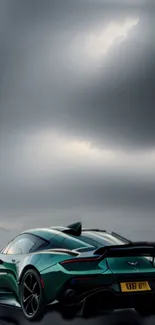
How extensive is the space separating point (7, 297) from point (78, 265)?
1906 millimetres

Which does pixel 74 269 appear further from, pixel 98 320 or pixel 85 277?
pixel 98 320

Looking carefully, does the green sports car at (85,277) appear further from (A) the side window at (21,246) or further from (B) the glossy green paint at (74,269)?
(A) the side window at (21,246)

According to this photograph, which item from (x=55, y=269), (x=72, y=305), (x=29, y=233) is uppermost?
(x=29, y=233)

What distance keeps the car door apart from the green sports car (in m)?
0.16

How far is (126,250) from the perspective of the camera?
7586 millimetres

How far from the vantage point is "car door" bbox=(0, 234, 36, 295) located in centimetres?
866

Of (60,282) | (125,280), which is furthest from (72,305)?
(125,280)

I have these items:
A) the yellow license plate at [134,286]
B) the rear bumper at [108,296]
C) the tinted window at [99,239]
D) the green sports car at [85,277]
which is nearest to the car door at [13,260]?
the green sports car at [85,277]

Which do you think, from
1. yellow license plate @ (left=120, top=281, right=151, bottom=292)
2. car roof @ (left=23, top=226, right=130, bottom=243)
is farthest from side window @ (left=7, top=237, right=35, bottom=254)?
yellow license plate @ (left=120, top=281, right=151, bottom=292)

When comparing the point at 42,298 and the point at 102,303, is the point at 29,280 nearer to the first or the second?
the point at 42,298

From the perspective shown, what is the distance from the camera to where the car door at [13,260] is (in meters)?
8.66

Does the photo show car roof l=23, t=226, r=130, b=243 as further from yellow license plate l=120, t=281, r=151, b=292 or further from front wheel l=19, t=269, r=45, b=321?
yellow license plate l=120, t=281, r=151, b=292

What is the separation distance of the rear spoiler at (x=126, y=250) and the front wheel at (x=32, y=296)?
100 centimetres

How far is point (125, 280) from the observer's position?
291 inches
